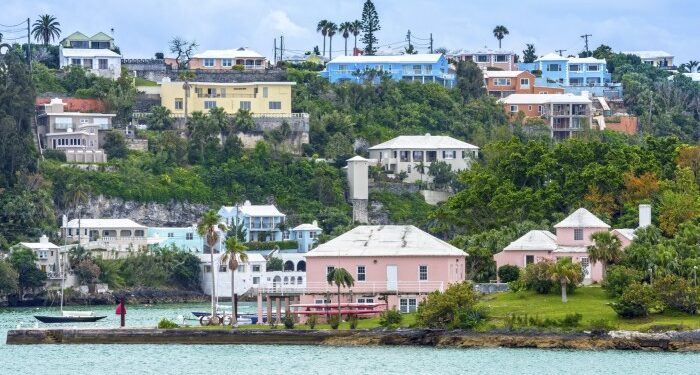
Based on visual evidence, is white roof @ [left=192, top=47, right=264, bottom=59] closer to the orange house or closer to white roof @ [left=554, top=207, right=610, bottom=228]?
the orange house

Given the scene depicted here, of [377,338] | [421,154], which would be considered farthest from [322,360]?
[421,154]

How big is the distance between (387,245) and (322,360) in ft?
44.1

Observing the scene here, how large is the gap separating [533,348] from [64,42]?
92861mm

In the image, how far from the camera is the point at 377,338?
293 feet

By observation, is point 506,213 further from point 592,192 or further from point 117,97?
point 117,97

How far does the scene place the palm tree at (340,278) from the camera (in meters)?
92.8

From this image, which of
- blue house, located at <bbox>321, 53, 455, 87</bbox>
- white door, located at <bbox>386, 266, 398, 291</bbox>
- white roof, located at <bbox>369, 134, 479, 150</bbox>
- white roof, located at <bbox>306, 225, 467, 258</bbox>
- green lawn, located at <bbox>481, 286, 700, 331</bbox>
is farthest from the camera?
blue house, located at <bbox>321, 53, 455, 87</bbox>

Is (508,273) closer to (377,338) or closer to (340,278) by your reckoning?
(340,278)

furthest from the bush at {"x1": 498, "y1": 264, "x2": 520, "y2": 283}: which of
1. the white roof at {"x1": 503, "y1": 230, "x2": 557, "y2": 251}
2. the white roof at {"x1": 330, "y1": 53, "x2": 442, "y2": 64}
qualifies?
the white roof at {"x1": 330, "y1": 53, "x2": 442, "y2": 64}

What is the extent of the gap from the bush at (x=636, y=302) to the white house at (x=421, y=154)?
71.9 m

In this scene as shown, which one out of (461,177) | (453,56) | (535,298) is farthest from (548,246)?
(453,56)

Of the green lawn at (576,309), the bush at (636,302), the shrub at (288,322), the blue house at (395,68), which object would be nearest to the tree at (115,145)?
the blue house at (395,68)

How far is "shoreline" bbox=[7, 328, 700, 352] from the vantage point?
87.0 metres

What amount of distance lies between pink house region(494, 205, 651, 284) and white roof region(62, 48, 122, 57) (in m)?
70.8
